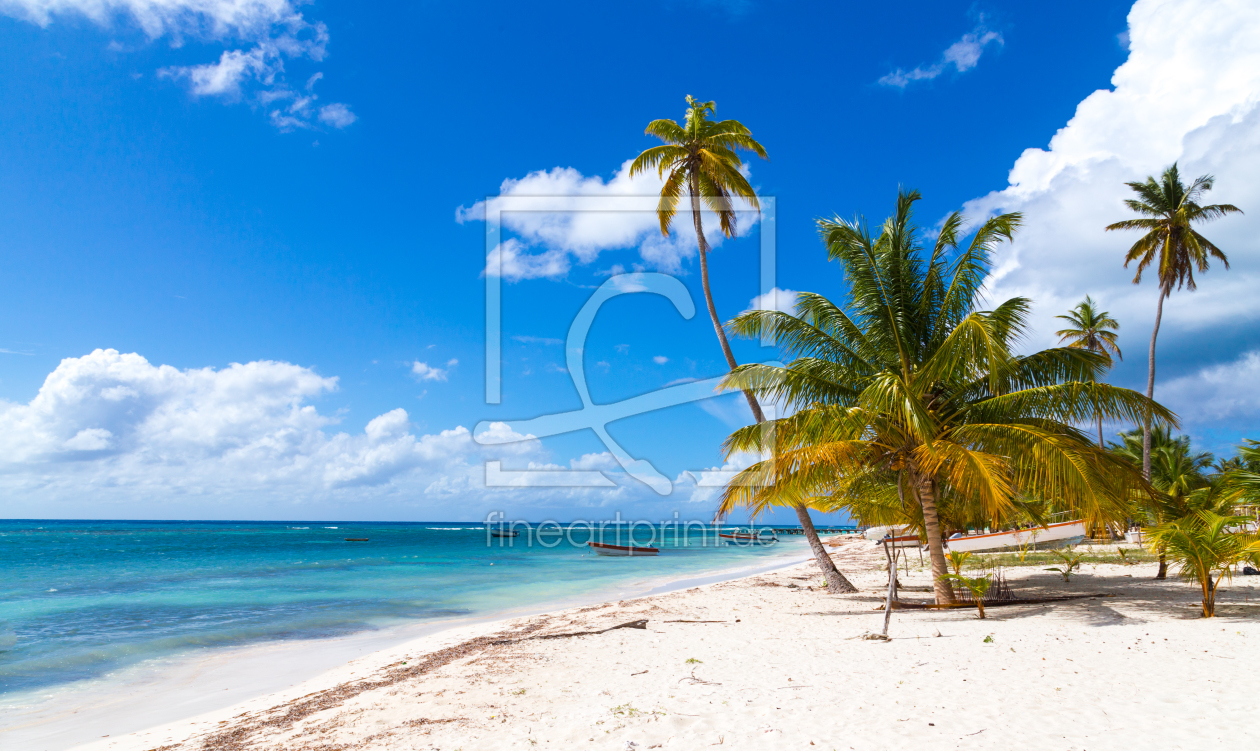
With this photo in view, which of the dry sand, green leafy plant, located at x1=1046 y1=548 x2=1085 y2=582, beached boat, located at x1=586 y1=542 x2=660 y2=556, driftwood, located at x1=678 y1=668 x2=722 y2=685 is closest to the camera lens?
the dry sand

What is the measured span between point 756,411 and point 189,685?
1202 centimetres

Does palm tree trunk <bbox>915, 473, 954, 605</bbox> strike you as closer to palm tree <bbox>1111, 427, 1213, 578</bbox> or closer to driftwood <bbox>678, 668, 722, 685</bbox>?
palm tree <bbox>1111, 427, 1213, 578</bbox>

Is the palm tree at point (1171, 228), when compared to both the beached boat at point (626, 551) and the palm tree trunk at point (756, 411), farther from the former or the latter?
the beached boat at point (626, 551)

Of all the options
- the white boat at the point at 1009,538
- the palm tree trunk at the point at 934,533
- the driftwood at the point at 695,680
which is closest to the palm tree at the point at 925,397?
the palm tree trunk at the point at 934,533

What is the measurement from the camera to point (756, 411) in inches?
592

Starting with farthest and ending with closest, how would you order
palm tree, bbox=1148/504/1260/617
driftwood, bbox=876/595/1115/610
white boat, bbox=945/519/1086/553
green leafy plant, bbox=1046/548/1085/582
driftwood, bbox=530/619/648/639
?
white boat, bbox=945/519/1086/553
green leafy plant, bbox=1046/548/1085/582
driftwood, bbox=876/595/1115/610
driftwood, bbox=530/619/648/639
palm tree, bbox=1148/504/1260/617

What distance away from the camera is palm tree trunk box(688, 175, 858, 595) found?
14.9 metres

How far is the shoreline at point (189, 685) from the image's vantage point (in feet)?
24.9

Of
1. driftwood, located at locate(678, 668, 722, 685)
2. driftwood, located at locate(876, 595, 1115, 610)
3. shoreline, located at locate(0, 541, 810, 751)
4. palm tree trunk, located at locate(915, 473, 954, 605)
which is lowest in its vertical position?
shoreline, located at locate(0, 541, 810, 751)

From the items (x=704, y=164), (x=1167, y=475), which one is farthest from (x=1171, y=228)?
(x=704, y=164)

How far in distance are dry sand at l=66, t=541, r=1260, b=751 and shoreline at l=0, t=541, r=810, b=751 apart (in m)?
0.71

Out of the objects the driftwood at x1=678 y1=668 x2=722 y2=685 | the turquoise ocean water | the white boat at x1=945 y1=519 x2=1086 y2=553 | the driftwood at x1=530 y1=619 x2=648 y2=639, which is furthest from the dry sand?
the white boat at x1=945 y1=519 x2=1086 y2=553

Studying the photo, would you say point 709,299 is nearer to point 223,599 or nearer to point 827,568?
point 827,568

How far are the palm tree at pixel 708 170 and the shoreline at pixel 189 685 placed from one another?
8.09m
